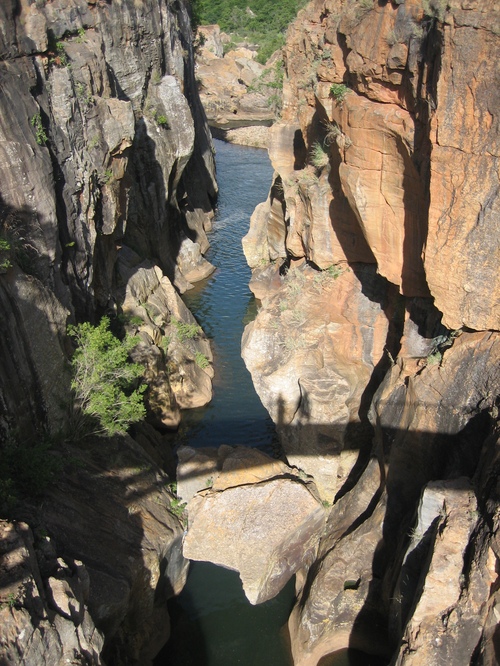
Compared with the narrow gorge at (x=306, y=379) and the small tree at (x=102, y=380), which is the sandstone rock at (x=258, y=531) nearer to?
the narrow gorge at (x=306, y=379)

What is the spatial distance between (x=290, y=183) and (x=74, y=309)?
7.19 m

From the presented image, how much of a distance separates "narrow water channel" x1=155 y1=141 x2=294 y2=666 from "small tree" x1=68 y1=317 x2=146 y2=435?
3781 millimetres

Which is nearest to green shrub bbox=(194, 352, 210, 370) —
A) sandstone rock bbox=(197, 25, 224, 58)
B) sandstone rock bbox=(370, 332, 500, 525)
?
sandstone rock bbox=(370, 332, 500, 525)

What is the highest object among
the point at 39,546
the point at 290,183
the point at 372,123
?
the point at 372,123

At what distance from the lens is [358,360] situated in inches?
607

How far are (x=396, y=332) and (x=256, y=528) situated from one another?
573cm

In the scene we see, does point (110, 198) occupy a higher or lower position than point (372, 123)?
lower

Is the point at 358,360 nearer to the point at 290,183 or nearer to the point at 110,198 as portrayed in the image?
the point at 290,183

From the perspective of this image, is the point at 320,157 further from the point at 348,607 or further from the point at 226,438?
the point at 348,607

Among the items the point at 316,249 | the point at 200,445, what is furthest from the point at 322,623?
the point at 316,249

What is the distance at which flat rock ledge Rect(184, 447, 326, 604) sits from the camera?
12633 millimetres

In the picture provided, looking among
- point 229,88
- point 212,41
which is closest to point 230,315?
point 229,88

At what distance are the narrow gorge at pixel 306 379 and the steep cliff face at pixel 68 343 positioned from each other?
0.07 meters

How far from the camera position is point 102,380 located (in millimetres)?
15008
